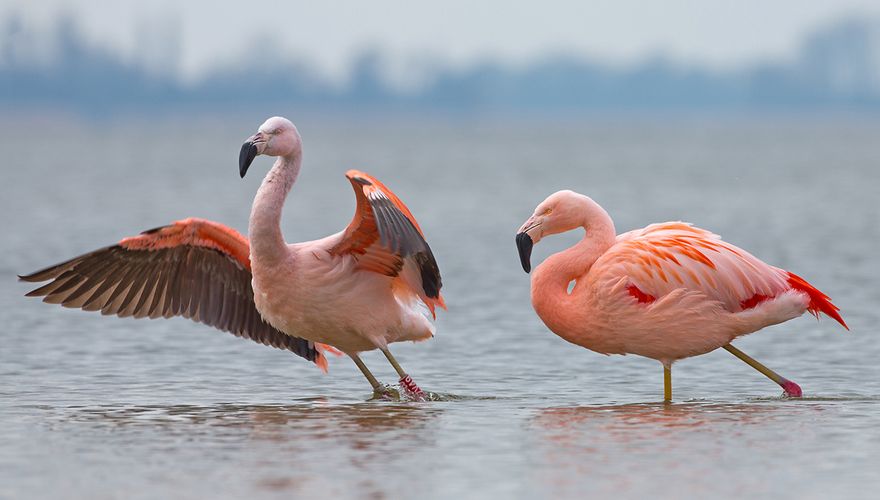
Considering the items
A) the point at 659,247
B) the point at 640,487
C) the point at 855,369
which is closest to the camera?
the point at 640,487

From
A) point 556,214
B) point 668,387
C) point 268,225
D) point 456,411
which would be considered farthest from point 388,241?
point 668,387

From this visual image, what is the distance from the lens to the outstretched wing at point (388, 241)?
8641mm

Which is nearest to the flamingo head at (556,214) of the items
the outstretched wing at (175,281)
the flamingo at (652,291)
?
the flamingo at (652,291)

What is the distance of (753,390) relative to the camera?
10250mm

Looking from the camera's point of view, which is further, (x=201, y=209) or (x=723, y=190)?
(x=723, y=190)

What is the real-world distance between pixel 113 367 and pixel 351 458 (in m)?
4.59

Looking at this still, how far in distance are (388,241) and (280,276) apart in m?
1.06

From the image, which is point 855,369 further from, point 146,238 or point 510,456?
point 146,238

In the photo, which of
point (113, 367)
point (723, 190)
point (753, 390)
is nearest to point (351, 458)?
point (753, 390)

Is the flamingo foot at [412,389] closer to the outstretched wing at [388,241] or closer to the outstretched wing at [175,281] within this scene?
the outstretched wing at [388,241]

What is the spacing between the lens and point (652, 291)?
9.13 meters

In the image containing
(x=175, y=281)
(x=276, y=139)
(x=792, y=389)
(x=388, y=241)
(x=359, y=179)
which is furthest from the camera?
(x=175, y=281)

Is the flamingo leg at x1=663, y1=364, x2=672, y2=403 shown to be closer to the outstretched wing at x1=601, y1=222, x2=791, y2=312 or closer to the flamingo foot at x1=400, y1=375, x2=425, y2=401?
the outstretched wing at x1=601, y1=222, x2=791, y2=312

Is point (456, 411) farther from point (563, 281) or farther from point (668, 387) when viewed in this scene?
point (668, 387)
